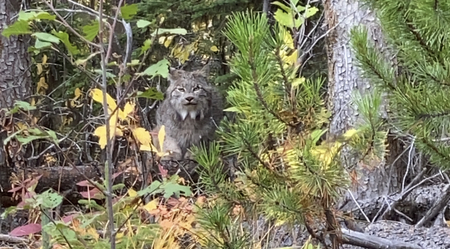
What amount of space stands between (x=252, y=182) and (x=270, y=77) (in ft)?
1.42

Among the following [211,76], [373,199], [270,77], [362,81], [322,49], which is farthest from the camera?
[211,76]

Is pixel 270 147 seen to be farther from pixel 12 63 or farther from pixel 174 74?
pixel 174 74

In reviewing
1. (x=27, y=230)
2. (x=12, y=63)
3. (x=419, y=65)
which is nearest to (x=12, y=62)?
(x=12, y=63)

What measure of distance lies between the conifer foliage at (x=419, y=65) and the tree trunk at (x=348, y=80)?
67.8 inches

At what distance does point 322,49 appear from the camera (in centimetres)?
625

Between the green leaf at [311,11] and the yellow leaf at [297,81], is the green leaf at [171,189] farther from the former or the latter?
the green leaf at [311,11]

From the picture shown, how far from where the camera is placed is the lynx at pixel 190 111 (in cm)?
613

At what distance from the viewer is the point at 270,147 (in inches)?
89.0

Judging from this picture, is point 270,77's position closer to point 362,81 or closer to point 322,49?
point 362,81

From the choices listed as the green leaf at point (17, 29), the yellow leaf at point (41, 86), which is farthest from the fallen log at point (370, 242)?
the yellow leaf at point (41, 86)

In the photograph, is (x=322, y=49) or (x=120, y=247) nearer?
(x=120, y=247)

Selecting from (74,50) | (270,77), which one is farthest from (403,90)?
(74,50)

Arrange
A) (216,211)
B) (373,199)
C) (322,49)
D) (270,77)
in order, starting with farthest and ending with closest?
(322,49) < (373,199) < (216,211) < (270,77)

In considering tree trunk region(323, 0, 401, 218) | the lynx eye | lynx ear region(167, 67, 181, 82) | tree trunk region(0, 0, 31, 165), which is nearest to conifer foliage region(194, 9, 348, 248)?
tree trunk region(323, 0, 401, 218)
